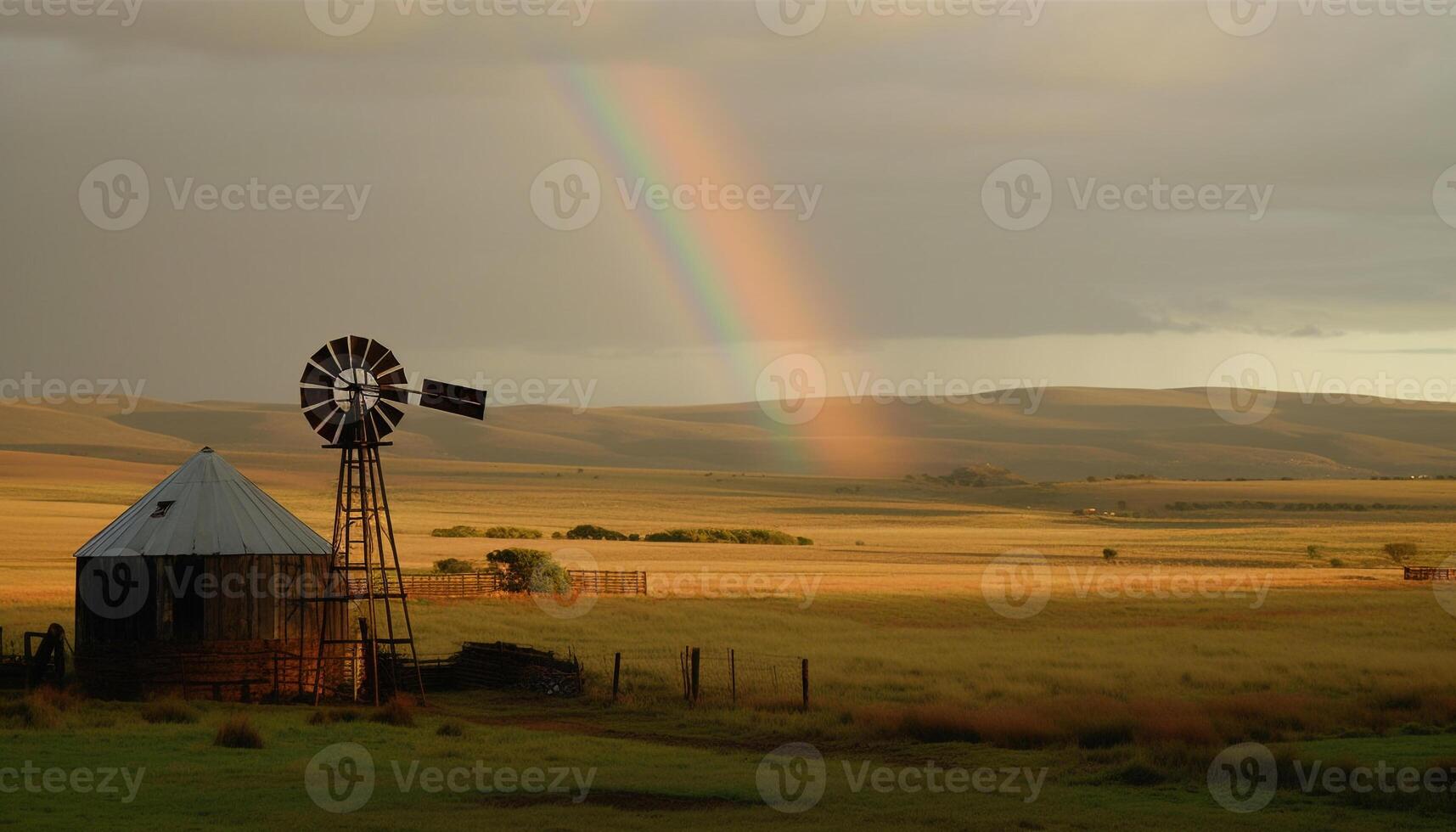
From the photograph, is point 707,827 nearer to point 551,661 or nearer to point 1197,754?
point 1197,754

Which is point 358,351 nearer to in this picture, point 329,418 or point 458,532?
point 329,418

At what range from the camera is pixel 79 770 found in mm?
23109

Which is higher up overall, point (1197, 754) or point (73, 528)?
point (73, 528)

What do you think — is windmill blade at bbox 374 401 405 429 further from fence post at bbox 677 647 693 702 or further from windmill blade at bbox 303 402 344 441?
fence post at bbox 677 647 693 702

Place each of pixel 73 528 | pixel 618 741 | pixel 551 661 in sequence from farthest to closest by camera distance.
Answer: pixel 73 528, pixel 551 661, pixel 618 741

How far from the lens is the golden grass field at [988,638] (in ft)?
83.0

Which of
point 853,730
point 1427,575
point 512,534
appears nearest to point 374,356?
point 853,730

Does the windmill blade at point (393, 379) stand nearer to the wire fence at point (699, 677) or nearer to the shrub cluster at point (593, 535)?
the wire fence at point (699, 677)

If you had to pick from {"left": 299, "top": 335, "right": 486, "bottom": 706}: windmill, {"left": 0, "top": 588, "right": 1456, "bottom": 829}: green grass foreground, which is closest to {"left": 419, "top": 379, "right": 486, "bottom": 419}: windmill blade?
{"left": 299, "top": 335, "right": 486, "bottom": 706}: windmill

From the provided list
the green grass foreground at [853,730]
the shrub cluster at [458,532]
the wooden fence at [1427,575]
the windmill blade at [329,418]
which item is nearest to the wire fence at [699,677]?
the green grass foreground at [853,730]

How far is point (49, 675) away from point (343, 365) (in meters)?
9.19

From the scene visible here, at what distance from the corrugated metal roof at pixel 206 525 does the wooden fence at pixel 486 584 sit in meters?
17.3

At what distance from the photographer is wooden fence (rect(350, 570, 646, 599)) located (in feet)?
177

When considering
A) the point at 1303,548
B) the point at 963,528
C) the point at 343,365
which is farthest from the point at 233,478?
the point at 963,528
